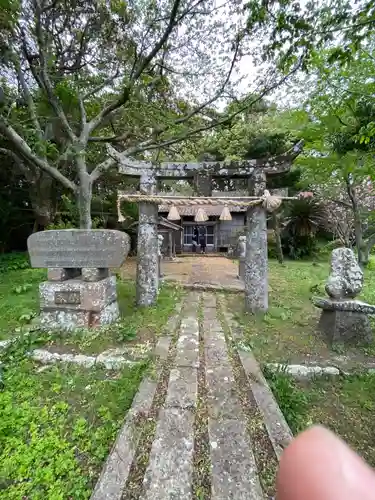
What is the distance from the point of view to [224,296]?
654 cm

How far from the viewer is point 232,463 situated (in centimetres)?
183

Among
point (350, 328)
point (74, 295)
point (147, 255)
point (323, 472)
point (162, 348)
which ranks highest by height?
point (147, 255)

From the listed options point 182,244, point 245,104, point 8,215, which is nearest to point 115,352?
point 245,104

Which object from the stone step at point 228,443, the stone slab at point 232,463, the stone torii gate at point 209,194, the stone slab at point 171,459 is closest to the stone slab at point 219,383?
the stone step at point 228,443

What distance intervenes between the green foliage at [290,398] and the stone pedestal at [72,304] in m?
2.76

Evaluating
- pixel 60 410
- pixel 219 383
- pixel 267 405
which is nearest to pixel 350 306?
pixel 267 405

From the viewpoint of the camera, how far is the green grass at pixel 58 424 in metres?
1.80

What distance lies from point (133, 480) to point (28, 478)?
0.82 meters

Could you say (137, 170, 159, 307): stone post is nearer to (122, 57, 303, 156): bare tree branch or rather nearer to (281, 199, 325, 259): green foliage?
(122, 57, 303, 156): bare tree branch

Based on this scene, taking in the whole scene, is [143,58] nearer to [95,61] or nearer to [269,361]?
[95,61]

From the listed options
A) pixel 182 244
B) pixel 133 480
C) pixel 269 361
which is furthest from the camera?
pixel 182 244

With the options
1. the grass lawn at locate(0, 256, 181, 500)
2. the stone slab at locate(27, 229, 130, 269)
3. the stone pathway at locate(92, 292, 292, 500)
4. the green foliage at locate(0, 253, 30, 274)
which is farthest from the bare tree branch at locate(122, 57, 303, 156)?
the green foliage at locate(0, 253, 30, 274)

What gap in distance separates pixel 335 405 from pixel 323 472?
9.61ft

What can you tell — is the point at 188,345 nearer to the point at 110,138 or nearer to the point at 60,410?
the point at 60,410
